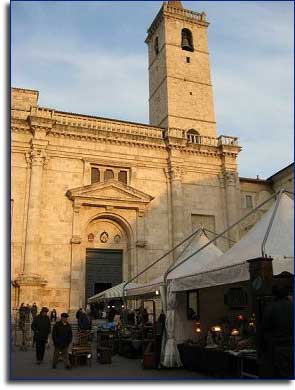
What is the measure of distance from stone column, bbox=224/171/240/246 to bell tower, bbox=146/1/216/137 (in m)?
5.96

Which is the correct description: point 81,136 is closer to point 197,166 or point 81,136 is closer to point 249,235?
point 197,166

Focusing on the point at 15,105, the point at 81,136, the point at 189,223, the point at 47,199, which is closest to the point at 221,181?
the point at 189,223

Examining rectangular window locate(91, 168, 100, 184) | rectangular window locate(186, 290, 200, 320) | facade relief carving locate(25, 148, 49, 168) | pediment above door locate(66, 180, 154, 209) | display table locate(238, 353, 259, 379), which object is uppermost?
facade relief carving locate(25, 148, 49, 168)

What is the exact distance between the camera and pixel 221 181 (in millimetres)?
29375

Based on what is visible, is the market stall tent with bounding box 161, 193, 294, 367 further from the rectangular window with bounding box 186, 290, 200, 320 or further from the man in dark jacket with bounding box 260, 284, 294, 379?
the man in dark jacket with bounding box 260, 284, 294, 379

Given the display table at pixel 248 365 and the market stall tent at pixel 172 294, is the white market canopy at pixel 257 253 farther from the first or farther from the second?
the display table at pixel 248 365

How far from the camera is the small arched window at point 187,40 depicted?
36625mm

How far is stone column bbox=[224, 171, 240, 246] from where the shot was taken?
2842cm

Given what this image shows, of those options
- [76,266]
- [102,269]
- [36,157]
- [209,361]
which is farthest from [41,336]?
[36,157]

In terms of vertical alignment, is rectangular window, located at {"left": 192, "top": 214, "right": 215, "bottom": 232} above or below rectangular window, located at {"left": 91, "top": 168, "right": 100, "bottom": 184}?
below

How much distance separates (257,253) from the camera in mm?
9125

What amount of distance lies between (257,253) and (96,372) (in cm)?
516

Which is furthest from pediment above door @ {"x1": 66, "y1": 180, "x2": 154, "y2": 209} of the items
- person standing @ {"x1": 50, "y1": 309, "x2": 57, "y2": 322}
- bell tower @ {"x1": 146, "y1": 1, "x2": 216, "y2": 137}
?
bell tower @ {"x1": 146, "y1": 1, "x2": 216, "y2": 137}

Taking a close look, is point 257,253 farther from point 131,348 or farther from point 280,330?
point 131,348
